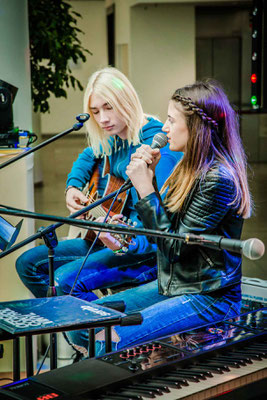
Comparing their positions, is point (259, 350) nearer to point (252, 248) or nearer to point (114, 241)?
point (252, 248)

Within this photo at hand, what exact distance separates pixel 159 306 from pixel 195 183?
0.43m

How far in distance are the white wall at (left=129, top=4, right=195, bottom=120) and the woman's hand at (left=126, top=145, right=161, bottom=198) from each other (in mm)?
12127

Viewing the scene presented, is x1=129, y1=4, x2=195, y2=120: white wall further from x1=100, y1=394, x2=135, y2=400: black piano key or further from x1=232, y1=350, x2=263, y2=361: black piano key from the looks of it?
x1=100, y1=394, x2=135, y2=400: black piano key

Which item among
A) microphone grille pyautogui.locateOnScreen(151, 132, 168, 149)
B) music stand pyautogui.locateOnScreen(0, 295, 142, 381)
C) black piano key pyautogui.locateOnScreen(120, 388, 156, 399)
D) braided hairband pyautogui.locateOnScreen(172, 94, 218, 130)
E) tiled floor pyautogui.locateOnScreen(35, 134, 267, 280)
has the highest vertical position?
braided hairband pyautogui.locateOnScreen(172, 94, 218, 130)

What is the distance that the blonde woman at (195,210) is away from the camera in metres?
2.19

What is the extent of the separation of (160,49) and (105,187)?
1157 cm

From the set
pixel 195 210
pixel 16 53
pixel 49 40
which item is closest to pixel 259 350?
pixel 195 210

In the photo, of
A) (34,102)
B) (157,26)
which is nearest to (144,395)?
(34,102)

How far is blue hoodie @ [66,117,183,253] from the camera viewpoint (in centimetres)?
279

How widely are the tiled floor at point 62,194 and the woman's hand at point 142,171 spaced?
2.23m

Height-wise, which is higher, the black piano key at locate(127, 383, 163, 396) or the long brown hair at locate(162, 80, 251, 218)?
the long brown hair at locate(162, 80, 251, 218)

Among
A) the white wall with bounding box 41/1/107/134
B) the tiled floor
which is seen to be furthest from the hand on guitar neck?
the white wall with bounding box 41/1/107/134

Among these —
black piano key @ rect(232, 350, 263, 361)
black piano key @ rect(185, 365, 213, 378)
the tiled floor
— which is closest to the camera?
black piano key @ rect(185, 365, 213, 378)

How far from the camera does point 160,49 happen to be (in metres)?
14.2
